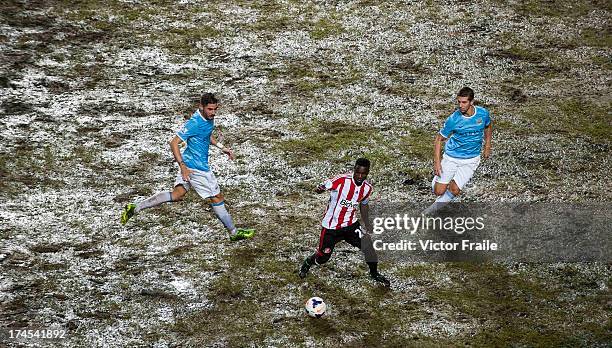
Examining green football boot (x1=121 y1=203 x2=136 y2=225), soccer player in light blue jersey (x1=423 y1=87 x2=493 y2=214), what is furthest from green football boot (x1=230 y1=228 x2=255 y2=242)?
soccer player in light blue jersey (x1=423 y1=87 x2=493 y2=214)

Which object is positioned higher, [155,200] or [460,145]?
[460,145]

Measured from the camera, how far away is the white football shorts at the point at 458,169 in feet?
42.8

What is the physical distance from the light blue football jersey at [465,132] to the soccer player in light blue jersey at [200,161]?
11.9ft

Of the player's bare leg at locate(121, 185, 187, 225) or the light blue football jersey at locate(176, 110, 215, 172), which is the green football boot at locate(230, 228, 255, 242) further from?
the light blue football jersey at locate(176, 110, 215, 172)

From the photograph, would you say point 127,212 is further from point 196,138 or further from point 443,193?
point 443,193

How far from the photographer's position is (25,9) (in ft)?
69.9

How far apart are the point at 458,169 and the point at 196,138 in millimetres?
4476

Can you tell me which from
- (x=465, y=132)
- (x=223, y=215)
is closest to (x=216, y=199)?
(x=223, y=215)

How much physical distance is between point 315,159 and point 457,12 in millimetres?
8846

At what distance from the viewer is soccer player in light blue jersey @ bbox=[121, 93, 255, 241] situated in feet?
38.3

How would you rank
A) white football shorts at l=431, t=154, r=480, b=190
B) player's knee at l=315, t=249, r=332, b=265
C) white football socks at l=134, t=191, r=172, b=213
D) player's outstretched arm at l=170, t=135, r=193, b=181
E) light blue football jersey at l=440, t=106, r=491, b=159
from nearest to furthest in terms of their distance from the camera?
1. player's knee at l=315, t=249, r=332, b=265
2. player's outstretched arm at l=170, t=135, r=193, b=181
3. white football socks at l=134, t=191, r=172, b=213
4. light blue football jersey at l=440, t=106, r=491, b=159
5. white football shorts at l=431, t=154, r=480, b=190

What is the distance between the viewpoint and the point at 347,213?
11188mm

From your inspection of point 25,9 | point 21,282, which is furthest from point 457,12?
point 21,282

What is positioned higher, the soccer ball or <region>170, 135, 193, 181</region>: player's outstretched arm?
<region>170, 135, 193, 181</region>: player's outstretched arm
